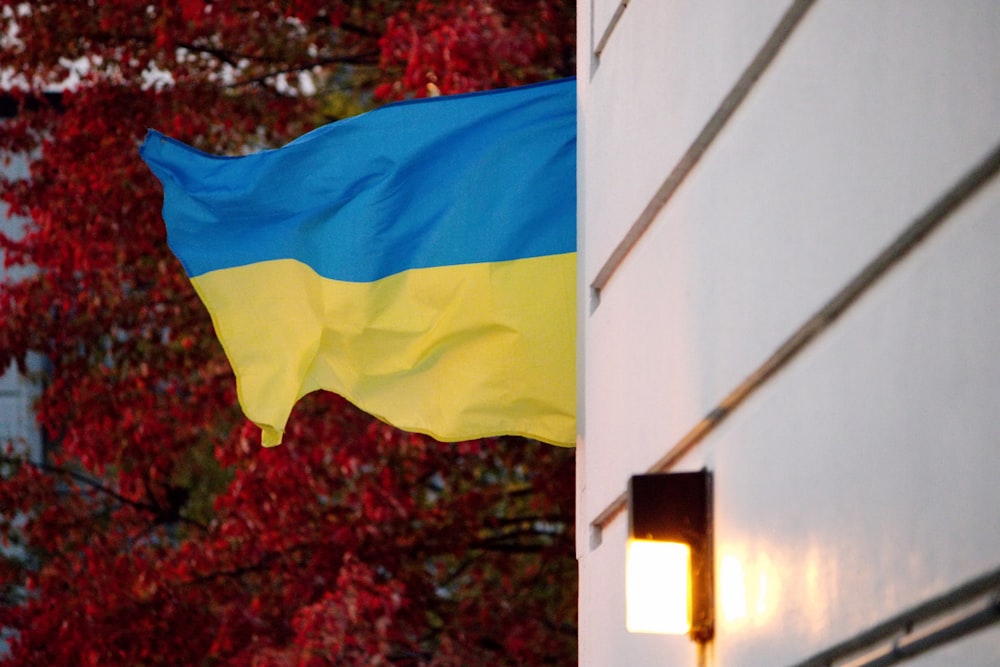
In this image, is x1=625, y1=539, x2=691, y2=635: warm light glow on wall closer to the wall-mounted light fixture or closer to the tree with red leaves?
the wall-mounted light fixture

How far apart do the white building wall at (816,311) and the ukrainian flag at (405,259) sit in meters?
1.33

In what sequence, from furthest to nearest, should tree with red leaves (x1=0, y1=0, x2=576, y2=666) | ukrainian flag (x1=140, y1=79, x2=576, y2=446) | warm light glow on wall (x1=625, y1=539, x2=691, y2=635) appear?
tree with red leaves (x1=0, y1=0, x2=576, y2=666) < ukrainian flag (x1=140, y1=79, x2=576, y2=446) < warm light glow on wall (x1=625, y1=539, x2=691, y2=635)

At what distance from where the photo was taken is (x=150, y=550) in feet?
33.3

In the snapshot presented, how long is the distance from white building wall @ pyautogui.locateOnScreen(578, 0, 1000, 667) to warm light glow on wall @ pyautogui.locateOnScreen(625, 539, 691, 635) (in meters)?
0.09

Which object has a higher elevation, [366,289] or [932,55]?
[366,289]

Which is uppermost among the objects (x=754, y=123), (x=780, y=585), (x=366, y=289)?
(x=366, y=289)

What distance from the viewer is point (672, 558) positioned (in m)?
2.88

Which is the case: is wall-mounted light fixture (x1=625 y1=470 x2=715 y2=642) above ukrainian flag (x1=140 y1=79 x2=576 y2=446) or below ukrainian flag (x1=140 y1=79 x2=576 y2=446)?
below

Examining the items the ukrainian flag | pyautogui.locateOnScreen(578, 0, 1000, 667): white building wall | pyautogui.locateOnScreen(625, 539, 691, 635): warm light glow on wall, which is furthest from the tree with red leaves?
pyautogui.locateOnScreen(625, 539, 691, 635): warm light glow on wall

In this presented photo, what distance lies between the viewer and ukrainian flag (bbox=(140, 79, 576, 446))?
5039 millimetres

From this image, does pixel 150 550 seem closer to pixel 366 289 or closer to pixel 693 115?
pixel 366 289

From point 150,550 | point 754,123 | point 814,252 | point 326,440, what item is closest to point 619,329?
point 754,123

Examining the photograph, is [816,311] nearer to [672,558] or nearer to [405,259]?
[672,558]

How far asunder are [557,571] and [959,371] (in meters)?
9.39
